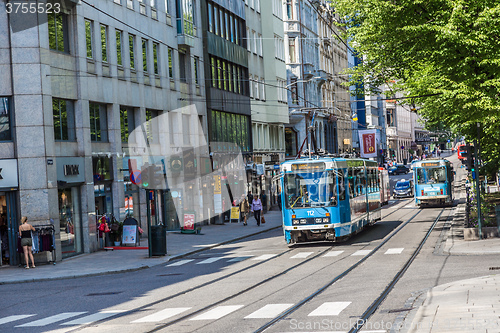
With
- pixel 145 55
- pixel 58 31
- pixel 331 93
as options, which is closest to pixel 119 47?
pixel 145 55

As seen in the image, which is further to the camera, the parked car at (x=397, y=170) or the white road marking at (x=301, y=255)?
the parked car at (x=397, y=170)

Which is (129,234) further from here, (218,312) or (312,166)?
(218,312)

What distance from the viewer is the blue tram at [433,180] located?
49.6 m

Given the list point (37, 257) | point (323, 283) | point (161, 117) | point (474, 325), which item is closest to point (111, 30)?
point (161, 117)

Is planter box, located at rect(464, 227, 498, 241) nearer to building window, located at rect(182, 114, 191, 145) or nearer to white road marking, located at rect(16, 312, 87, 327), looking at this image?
white road marking, located at rect(16, 312, 87, 327)

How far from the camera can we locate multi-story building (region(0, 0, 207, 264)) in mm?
27094

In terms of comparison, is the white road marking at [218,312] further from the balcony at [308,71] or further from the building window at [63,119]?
the balcony at [308,71]

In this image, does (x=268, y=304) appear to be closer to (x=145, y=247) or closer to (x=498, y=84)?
(x=498, y=84)

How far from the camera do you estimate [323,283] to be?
54.9ft

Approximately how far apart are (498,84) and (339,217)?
291 inches

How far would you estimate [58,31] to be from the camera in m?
29.6

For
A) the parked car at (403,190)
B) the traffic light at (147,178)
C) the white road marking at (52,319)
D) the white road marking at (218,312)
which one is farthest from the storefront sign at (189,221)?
the parked car at (403,190)

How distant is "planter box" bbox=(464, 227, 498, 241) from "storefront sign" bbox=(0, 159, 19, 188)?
15.5 meters

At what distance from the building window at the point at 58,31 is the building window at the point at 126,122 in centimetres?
537
